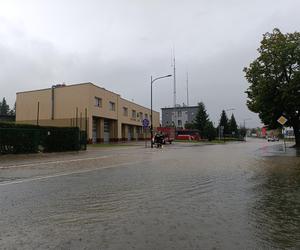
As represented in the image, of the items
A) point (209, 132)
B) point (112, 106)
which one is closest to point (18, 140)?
point (112, 106)

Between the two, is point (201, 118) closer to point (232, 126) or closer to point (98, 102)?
point (232, 126)

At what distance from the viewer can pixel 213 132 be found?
90.1 meters

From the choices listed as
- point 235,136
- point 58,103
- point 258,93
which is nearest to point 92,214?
point 258,93

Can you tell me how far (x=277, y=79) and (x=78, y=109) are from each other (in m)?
31.2

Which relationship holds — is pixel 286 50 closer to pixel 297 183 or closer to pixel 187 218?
pixel 297 183

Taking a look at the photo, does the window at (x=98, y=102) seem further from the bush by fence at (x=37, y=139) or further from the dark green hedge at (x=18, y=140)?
the dark green hedge at (x=18, y=140)

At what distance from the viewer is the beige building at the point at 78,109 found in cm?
5550

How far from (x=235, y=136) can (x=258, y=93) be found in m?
77.3

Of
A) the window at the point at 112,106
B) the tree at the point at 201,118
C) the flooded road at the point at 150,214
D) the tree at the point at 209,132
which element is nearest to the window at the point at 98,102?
the window at the point at 112,106

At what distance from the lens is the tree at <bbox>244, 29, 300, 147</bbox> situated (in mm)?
35622

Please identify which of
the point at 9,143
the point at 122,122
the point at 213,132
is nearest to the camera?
the point at 9,143

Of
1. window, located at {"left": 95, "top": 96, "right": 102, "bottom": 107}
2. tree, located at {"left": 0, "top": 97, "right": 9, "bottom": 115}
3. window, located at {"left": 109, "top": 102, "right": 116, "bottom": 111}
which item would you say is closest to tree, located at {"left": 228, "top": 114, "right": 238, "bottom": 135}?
window, located at {"left": 109, "top": 102, "right": 116, "bottom": 111}

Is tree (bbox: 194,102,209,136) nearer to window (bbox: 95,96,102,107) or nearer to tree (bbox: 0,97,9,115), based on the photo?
window (bbox: 95,96,102,107)

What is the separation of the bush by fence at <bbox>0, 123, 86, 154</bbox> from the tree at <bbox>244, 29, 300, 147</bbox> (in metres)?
20.1
